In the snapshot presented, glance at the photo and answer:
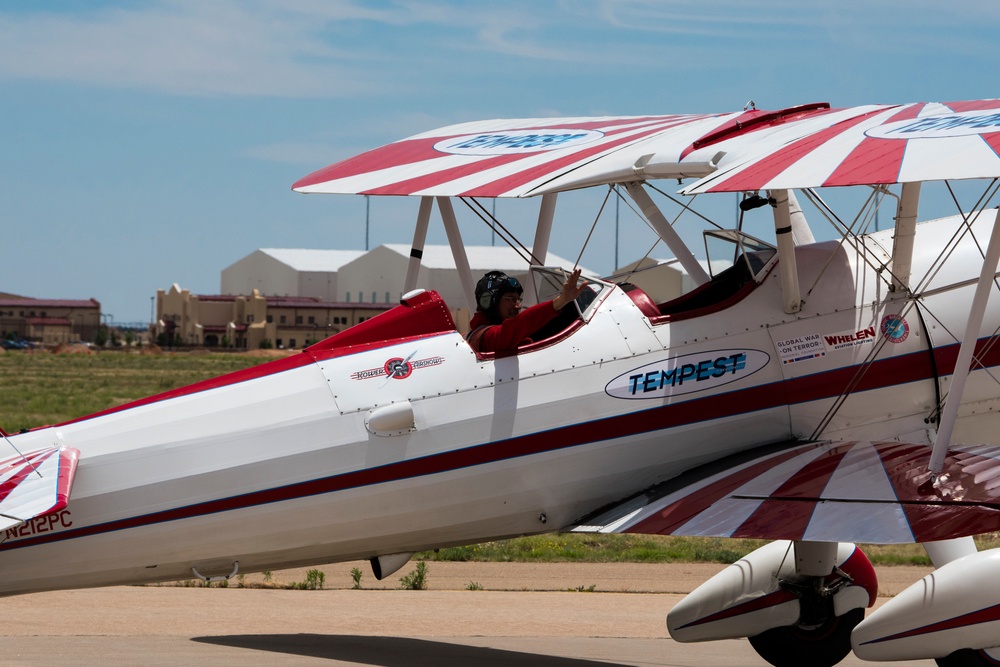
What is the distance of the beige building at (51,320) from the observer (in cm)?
10912

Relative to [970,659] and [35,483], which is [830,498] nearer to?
[970,659]

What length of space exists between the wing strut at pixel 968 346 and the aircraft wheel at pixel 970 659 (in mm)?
978

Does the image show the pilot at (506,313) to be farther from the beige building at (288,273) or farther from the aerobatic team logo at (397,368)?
the beige building at (288,273)

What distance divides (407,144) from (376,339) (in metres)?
2.95

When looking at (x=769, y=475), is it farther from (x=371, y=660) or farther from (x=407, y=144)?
(x=407, y=144)

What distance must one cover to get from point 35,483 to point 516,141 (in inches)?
174

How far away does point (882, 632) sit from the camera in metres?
6.99

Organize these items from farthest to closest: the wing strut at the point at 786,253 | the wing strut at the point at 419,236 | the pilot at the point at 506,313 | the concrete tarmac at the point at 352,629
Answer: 1. the wing strut at the point at 419,236
2. the concrete tarmac at the point at 352,629
3. the wing strut at the point at 786,253
4. the pilot at the point at 506,313

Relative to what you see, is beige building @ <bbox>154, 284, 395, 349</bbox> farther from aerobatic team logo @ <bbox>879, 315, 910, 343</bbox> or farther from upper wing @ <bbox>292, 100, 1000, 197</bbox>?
aerobatic team logo @ <bbox>879, 315, 910, 343</bbox>

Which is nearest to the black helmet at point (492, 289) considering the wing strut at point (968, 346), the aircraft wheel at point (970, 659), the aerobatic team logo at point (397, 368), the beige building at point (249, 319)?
the aerobatic team logo at point (397, 368)

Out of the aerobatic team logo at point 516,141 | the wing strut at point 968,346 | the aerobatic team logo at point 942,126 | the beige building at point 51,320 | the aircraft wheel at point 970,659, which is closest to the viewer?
the wing strut at point 968,346

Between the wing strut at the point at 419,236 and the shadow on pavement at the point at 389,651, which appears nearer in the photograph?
the shadow on pavement at the point at 389,651

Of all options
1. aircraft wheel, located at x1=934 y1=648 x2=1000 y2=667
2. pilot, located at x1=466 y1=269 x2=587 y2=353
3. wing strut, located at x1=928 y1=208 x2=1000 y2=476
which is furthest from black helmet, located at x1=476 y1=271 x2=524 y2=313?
aircraft wheel, located at x1=934 y1=648 x2=1000 y2=667

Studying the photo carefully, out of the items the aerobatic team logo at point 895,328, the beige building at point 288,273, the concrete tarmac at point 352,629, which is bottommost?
the concrete tarmac at point 352,629
